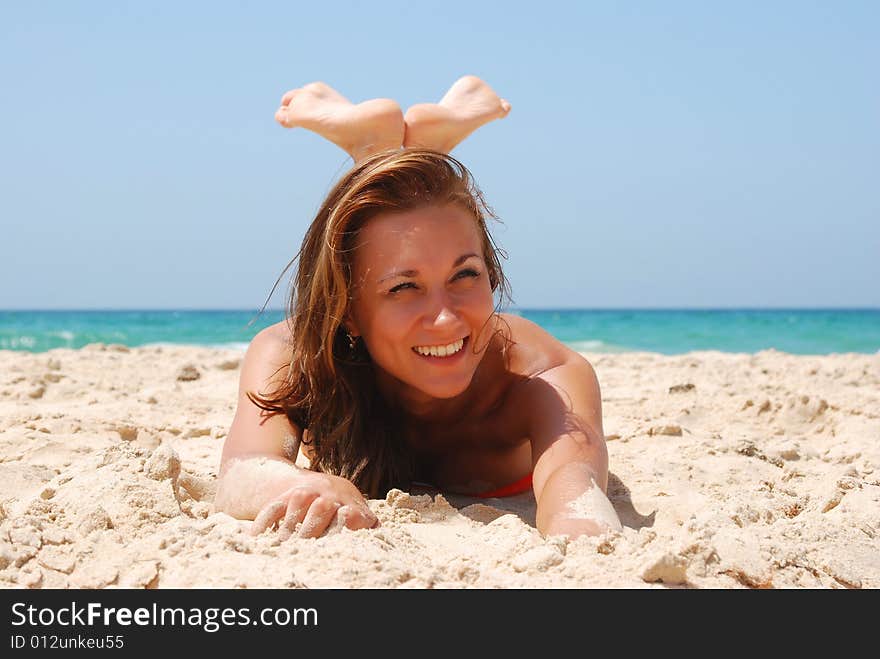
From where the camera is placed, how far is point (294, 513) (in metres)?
1.87

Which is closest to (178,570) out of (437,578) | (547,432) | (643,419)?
(437,578)

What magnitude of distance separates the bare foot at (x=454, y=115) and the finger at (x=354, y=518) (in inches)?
101

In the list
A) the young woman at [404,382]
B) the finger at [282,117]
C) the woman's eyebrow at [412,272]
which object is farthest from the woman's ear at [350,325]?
the finger at [282,117]

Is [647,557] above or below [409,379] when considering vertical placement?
below

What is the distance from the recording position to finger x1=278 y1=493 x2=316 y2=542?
1830mm

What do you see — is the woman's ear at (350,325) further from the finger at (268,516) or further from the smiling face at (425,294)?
the finger at (268,516)

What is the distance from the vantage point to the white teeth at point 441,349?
7.34 ft

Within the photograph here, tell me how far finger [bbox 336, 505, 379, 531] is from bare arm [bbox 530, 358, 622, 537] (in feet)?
1.37

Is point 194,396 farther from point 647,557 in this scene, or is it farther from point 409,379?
point 647,557

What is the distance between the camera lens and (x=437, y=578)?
1.60m

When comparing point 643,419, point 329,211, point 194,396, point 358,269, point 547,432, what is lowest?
point 194,396

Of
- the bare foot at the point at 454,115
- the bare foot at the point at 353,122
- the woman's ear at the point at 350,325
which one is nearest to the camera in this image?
the woman's ear at the point at 350,325

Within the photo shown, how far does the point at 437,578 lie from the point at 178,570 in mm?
504

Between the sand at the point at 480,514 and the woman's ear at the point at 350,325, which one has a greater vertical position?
the woman's ear at the point at 350,325
